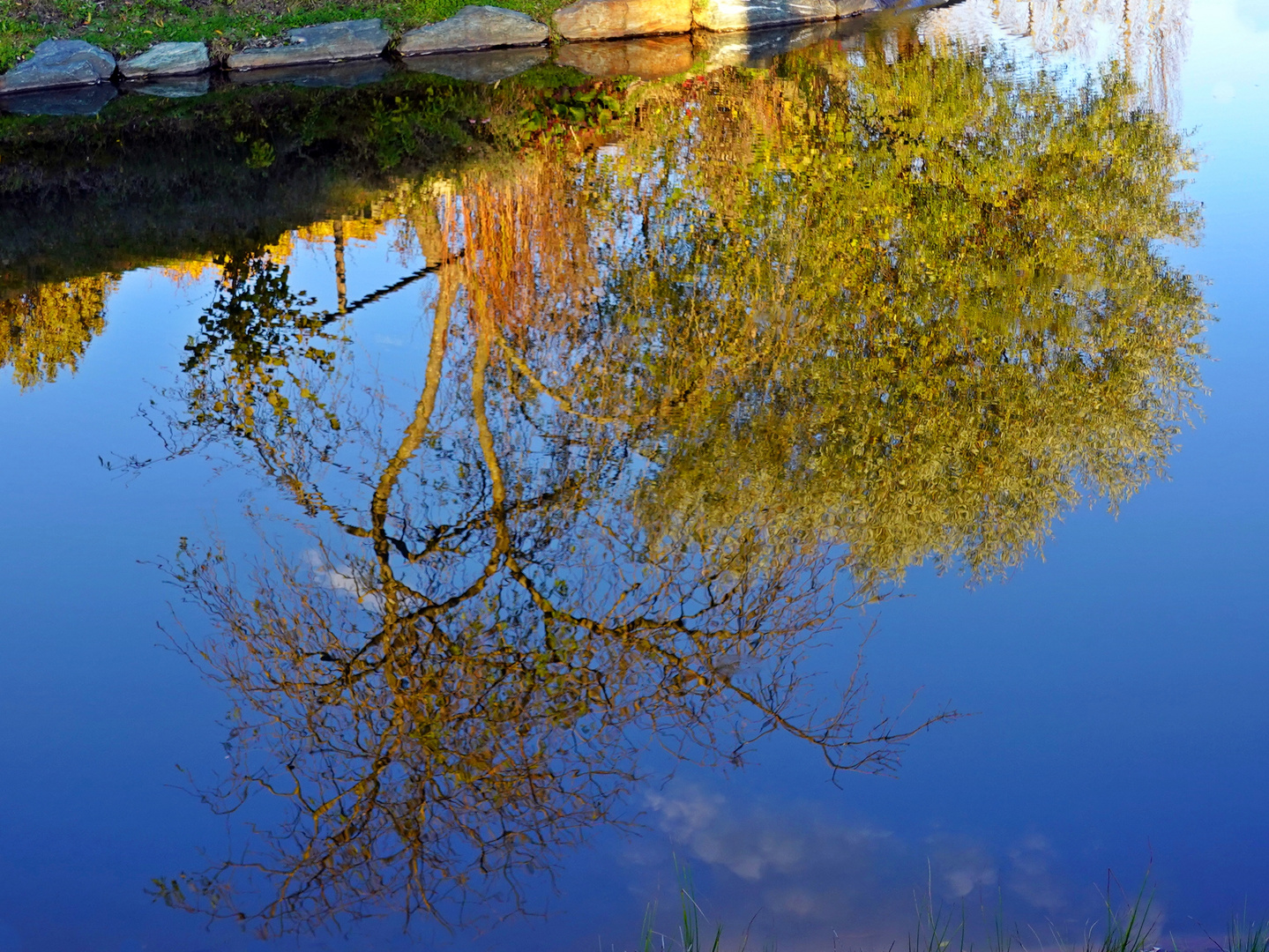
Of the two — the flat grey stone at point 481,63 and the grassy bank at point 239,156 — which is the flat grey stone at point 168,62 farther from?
the flat grey stone at point 481,63

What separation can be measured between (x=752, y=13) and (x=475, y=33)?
12.6ft

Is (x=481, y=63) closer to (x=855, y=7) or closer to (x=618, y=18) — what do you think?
(x=618, y=18)

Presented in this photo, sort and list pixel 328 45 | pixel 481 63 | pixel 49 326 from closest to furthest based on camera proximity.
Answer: pixel 49 326 < pixel 481 63 < pixel 328 45

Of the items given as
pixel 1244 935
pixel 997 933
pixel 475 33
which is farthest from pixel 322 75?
pixel 1244 935

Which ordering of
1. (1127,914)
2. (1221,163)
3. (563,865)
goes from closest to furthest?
(1127,914) < (563,865) < (1221,163)

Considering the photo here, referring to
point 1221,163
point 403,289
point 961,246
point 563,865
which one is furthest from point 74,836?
point 1221,163

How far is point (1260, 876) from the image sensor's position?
4.53 metres

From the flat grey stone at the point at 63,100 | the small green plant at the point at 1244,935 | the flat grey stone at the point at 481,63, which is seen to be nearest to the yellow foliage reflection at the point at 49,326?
the flat grey stone at the point at 63,100

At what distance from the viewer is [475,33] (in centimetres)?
1738

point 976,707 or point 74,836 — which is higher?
point 976,707

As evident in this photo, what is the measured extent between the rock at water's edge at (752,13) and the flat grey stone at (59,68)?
25.4ft

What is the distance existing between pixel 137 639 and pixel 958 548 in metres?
3.93

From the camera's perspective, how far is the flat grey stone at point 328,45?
16.7 meters

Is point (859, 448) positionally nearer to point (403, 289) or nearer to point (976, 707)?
point (976, 707)
